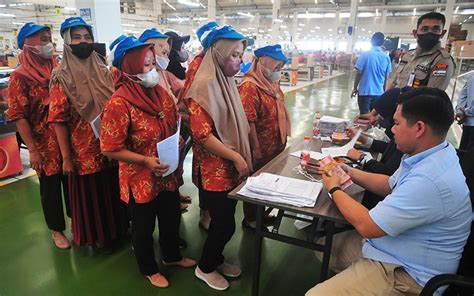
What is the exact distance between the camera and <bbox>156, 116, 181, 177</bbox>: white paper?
1.60 metres

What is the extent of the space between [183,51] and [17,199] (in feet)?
6.65

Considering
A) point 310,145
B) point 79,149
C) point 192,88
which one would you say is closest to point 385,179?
point 310,145

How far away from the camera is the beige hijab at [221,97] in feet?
5.52

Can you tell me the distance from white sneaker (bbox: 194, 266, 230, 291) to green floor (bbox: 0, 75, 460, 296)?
0.03 metres

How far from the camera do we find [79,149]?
6.70ft

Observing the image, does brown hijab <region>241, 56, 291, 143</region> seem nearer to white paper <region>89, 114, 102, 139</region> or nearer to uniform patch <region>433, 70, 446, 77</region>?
white paper <region>89, 114, 102, 139</region>

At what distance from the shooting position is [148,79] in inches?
66.6

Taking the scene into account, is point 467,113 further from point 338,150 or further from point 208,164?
point 208,164

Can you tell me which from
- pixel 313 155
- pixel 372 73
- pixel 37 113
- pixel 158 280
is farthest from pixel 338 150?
pixel 372 73

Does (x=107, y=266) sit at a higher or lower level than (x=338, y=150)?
lower

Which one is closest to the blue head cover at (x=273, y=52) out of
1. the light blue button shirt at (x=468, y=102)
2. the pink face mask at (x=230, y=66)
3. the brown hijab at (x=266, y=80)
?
the brown hijab at (x=266, y=80)

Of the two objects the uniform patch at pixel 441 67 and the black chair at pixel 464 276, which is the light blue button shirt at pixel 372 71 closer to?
the uniform patch at pixel 441 67

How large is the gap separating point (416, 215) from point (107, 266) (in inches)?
72.9

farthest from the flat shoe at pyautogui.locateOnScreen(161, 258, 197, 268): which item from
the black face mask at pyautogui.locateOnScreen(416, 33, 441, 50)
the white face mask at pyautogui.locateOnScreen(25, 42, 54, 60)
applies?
the black face mask at pyautogui.locateOnScreen(416, 33, 441, 50)
